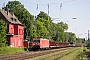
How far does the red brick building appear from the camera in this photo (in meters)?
68.9

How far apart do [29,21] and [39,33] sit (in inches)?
641

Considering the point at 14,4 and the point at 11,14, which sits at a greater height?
the point at 14,4

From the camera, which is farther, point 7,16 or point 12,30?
point 12,30

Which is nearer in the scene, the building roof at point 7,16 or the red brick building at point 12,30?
the red brick building at point 12,30

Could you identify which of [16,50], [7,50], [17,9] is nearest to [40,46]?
[16,50]

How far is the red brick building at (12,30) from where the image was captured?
226ft

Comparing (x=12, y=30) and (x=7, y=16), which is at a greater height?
(x=7, y=16)

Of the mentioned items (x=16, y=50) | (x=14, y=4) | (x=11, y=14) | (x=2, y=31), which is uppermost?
(x=14, y=4)

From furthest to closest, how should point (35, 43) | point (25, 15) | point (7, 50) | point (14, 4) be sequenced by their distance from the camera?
point (14, 4) < point (25, 15) < point (35, 43) < point (7, 50)

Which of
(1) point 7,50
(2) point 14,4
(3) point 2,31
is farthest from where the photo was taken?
(2) point 14,4

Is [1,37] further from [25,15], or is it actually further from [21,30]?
[25,15]

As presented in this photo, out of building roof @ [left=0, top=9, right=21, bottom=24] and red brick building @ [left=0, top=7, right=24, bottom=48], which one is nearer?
red brick building @ [left=0, top=7, right=24, bottom=48]

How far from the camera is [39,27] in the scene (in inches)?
4353

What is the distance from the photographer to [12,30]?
244ft
